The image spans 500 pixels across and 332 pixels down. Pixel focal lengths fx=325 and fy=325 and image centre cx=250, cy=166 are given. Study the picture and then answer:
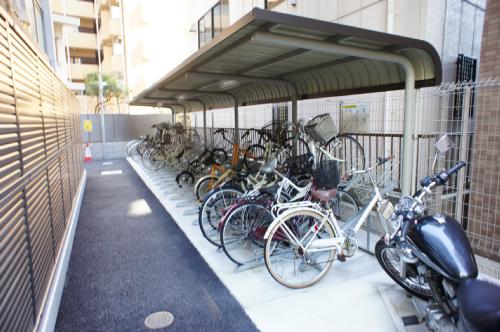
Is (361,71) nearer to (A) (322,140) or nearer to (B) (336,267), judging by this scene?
(A) (322,140)

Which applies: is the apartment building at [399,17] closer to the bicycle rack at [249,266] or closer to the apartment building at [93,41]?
the bicycle rack at [249,266]

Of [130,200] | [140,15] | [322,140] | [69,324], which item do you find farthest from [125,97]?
[69,324]

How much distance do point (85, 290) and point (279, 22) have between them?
9.17 feet

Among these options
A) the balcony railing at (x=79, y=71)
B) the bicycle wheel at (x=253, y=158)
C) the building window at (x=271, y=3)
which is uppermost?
the balcony railing at (x=79, y=71)

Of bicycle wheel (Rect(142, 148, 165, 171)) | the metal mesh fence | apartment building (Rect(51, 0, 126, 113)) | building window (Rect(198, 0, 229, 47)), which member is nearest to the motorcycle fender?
the metal mesh fence

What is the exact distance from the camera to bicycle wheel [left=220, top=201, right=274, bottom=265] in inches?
123

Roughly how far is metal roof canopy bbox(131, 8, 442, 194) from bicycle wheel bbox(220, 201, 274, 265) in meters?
1.45

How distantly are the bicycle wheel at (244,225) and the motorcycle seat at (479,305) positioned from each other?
68.0 inches

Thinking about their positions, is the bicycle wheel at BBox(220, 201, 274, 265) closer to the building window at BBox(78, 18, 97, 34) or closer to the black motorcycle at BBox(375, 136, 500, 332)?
the black motorcycle at BBox(375, 136, 500, 332)

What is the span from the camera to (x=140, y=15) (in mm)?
19500

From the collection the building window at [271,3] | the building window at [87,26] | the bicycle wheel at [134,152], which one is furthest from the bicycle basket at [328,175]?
the building window at [87,26]

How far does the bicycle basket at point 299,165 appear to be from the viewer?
3.87 meters

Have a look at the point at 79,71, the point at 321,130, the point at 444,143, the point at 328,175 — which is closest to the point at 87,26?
the point at 79,71

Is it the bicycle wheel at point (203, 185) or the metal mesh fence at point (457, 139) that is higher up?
the metal mesh fence at point (457, 139)
